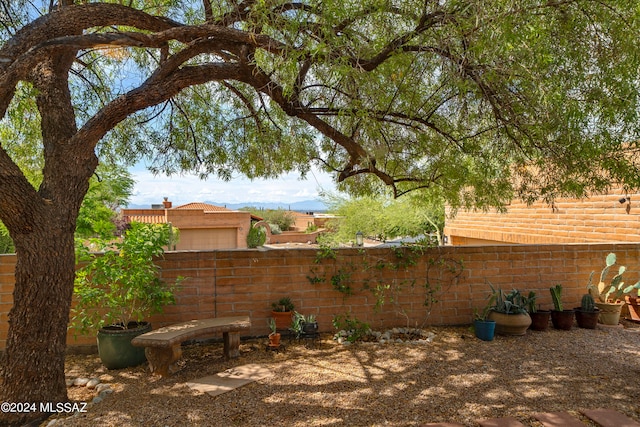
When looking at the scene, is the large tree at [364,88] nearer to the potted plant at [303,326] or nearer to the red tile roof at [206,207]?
the potted plant at [303,326]

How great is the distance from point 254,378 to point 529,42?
3576mm

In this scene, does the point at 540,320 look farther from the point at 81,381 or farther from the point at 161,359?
the point at 81,381

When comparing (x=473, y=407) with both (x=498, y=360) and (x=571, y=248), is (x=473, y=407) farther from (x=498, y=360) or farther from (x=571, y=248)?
(x=571, y=248)

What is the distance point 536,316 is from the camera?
5.47 m

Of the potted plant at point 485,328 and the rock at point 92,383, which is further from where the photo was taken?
the potted plant at point 485,328

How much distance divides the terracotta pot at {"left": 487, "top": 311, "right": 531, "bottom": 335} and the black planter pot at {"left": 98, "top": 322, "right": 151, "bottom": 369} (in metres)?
4.42

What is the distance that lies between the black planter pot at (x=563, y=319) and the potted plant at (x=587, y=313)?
28 centimetres

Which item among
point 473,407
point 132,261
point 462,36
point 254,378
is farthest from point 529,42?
point 132,261

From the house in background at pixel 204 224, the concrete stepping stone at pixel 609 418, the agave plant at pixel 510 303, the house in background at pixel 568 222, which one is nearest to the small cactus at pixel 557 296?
the agave plant at pixel 510 303

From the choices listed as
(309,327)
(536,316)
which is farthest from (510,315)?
(309,327)

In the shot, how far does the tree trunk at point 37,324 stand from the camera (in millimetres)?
3119

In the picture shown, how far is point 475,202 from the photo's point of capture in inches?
201

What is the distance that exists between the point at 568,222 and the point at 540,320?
366 centimetres

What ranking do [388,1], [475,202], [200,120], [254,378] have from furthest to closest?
[200,120] → [475,202] → [254,378] → [388,1]
